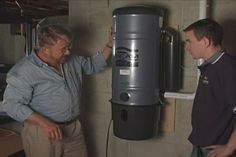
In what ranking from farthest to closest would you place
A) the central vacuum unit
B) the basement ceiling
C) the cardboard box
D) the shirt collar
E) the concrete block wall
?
the basement ceiling < the cardboard box < the concrete block wall < the central vacuum unit < the shirt collar

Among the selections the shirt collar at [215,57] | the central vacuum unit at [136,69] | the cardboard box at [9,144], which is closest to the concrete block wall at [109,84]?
the central vacuum unit at [136,69]

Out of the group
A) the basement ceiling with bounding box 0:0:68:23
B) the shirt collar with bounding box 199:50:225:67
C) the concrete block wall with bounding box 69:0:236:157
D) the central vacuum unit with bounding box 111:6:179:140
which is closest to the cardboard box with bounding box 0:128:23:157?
the concrete block wall with bounding box 69:0:236:157

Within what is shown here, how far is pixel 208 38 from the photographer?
150cm

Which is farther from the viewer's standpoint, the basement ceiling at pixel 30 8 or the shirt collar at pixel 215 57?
the basement ceiling at pixel 30 8

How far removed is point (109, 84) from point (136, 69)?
53 centimetres

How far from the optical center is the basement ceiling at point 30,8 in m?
2.69

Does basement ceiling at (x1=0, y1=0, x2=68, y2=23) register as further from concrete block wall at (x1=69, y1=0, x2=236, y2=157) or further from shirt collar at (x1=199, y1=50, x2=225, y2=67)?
shirt collar at (x1=199, y1=50, x2=225, y2=67)

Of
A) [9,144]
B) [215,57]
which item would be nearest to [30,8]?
[9,144]

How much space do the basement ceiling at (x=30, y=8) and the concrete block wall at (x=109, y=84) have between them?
1.65 feet

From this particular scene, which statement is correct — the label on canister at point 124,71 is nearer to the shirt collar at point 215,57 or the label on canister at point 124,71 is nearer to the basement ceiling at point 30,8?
the shirt collar at point 215,57

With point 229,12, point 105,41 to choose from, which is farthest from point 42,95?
point 229,12

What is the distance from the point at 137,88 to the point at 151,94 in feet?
0.32

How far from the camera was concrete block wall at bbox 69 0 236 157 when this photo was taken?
76.3 inches

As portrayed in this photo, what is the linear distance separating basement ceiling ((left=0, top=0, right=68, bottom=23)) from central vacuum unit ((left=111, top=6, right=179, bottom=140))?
105 centimetres
